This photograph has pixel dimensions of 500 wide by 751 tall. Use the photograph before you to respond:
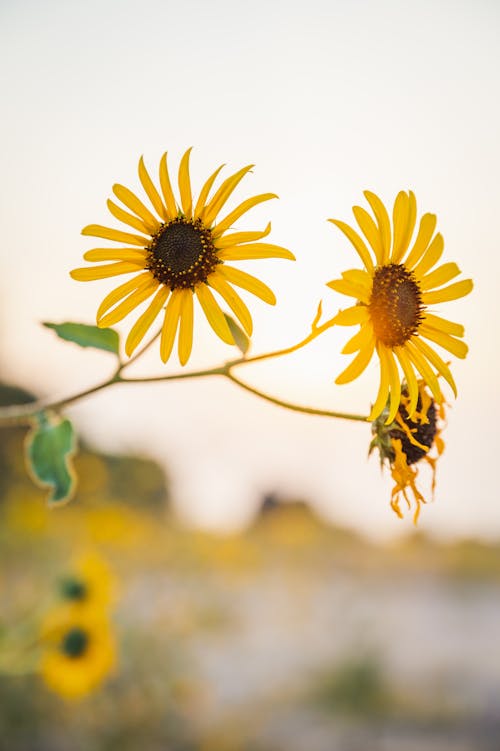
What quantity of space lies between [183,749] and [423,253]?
334cm

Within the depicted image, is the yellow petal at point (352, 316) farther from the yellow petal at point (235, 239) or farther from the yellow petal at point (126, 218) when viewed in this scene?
the yellow petal at point (126, 218)

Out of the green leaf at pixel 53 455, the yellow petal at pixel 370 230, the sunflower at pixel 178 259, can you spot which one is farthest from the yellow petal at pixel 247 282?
the green leaf at pixel 53 455

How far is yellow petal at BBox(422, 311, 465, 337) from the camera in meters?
0.72

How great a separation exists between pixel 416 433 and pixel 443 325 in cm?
13

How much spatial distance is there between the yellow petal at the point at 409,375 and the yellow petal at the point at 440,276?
0.07 metres

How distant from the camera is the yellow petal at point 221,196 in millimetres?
637

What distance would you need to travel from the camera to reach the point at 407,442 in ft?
2.57

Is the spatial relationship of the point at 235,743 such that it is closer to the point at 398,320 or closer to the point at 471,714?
the point at 471,714

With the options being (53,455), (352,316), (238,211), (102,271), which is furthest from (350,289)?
(53,455)

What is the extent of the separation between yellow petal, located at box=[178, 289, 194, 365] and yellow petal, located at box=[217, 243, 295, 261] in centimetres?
5

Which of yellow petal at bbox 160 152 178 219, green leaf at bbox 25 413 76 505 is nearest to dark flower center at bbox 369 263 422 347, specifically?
yellow petal at bbox 160 152 178 219

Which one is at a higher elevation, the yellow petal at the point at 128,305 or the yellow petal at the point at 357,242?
the yellow petal at the point at 357,242

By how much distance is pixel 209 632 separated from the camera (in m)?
4.05

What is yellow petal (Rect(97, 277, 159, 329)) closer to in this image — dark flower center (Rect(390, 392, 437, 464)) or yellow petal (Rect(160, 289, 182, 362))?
yellow petal (Rect(160, 289, 182, 362))
